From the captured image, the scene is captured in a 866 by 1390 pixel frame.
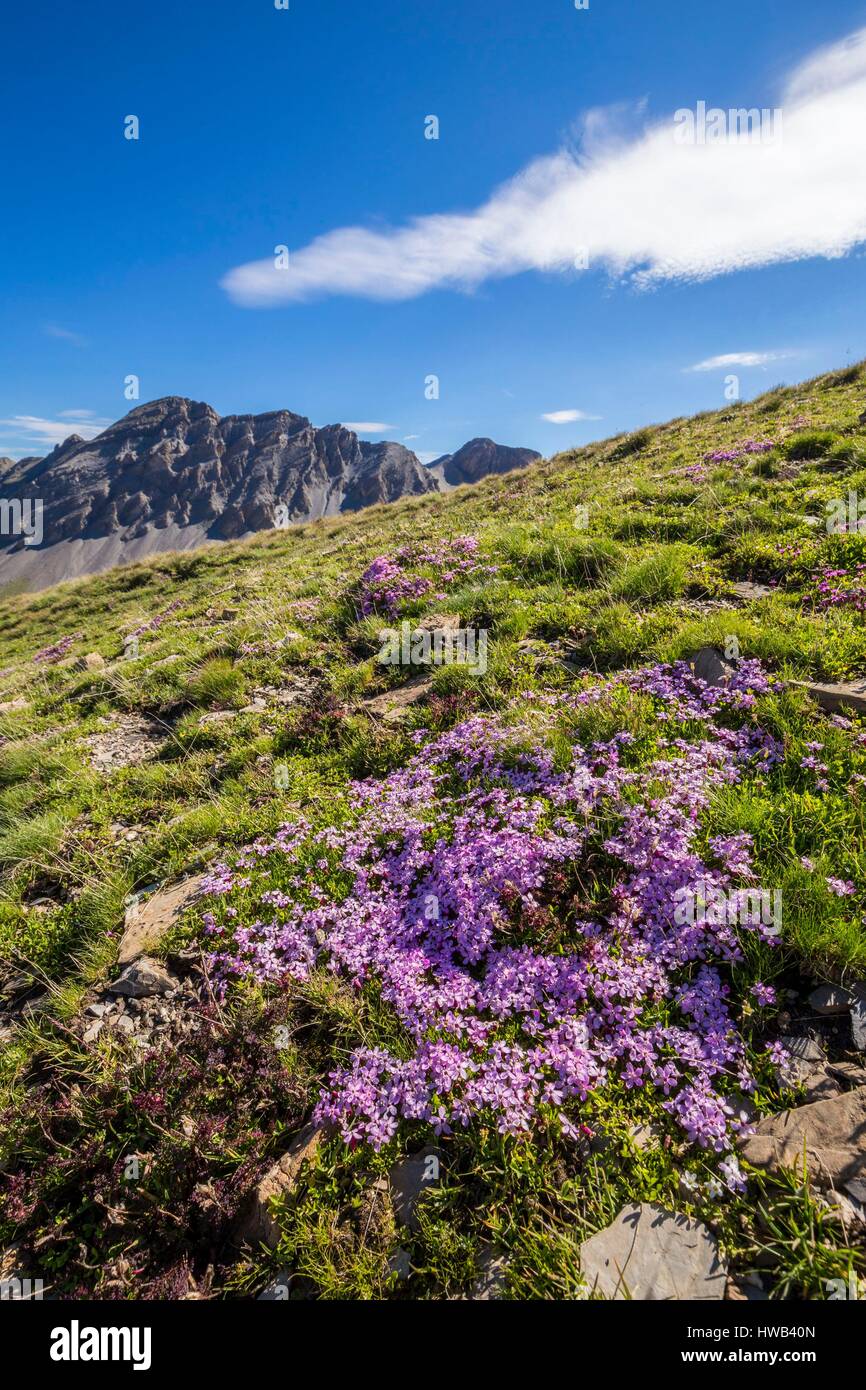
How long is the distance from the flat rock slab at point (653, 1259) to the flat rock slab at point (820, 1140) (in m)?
0.51

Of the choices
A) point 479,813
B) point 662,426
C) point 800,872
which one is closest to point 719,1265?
point 800,872

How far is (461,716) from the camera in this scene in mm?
7238

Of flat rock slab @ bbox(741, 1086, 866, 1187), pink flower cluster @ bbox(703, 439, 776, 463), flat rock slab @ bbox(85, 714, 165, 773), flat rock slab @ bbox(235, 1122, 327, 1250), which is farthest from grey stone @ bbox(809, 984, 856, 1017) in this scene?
pink flower cluster @ bbox(703, 439, 776, 463)

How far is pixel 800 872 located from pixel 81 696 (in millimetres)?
12854

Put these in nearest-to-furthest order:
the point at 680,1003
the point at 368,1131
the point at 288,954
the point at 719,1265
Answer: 1. the point at 719,1265
2. the point at 368,1131
3. the point at 680,1003
4. the point at 288,954

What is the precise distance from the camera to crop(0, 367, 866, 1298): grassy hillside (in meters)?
3.16

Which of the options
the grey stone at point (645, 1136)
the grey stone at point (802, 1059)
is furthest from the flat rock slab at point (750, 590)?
the grey stone at point (645, 1136)

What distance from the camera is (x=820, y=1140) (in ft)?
9.66

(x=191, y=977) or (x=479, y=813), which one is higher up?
(x=479, y=813)

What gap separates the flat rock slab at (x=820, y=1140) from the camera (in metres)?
2.83

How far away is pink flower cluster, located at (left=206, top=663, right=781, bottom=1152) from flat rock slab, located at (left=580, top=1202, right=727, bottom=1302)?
439mm

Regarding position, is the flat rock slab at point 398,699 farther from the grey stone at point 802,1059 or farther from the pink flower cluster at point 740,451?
the pink flower cluster at point 740,451

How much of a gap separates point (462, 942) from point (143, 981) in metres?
2.89

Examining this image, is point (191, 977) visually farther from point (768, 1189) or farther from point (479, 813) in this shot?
point (768, 1189)
